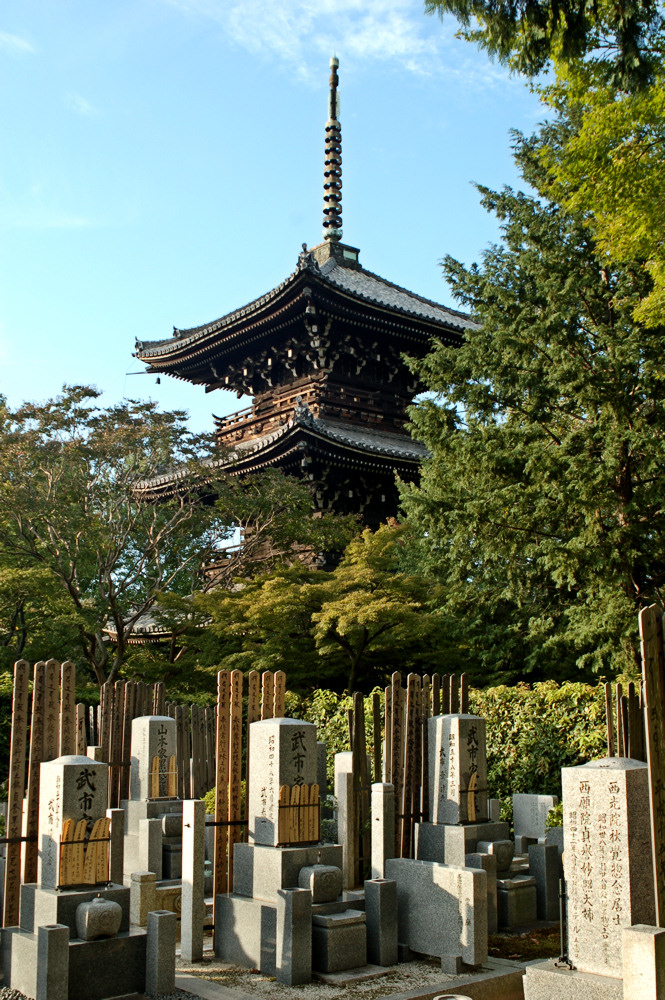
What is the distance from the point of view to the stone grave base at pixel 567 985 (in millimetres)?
4750

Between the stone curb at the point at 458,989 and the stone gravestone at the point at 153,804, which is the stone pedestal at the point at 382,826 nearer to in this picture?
the stone curb at the point at 458,989

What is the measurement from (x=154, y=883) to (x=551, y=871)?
12.2 feet

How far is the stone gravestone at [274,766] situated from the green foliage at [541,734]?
18.0 ft

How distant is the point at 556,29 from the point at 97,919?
315 inches

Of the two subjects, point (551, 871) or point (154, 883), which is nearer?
point (154, 883)

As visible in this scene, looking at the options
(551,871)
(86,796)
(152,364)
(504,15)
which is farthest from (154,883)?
(152,364)

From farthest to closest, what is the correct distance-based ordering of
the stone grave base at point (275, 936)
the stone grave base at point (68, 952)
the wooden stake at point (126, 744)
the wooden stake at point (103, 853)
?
the wooden stake at point (126, 744) → the stone grave base at point (275, 936) → the wooden stake at point (103, 853) → the stone grave base at point (68, 952)

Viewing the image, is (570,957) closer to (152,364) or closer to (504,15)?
(504,15)

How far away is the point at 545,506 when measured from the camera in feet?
46.2

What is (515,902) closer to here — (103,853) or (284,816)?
(284,816)

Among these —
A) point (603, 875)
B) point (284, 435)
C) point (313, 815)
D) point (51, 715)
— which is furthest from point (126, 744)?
point (284, 435)

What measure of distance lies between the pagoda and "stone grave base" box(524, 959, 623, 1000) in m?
14.8

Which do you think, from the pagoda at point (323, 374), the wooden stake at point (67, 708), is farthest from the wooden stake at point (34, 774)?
the pagoda at point (323, 374)

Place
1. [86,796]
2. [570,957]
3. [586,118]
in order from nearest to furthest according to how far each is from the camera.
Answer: [570,957] → [86,796] → [586,118]
